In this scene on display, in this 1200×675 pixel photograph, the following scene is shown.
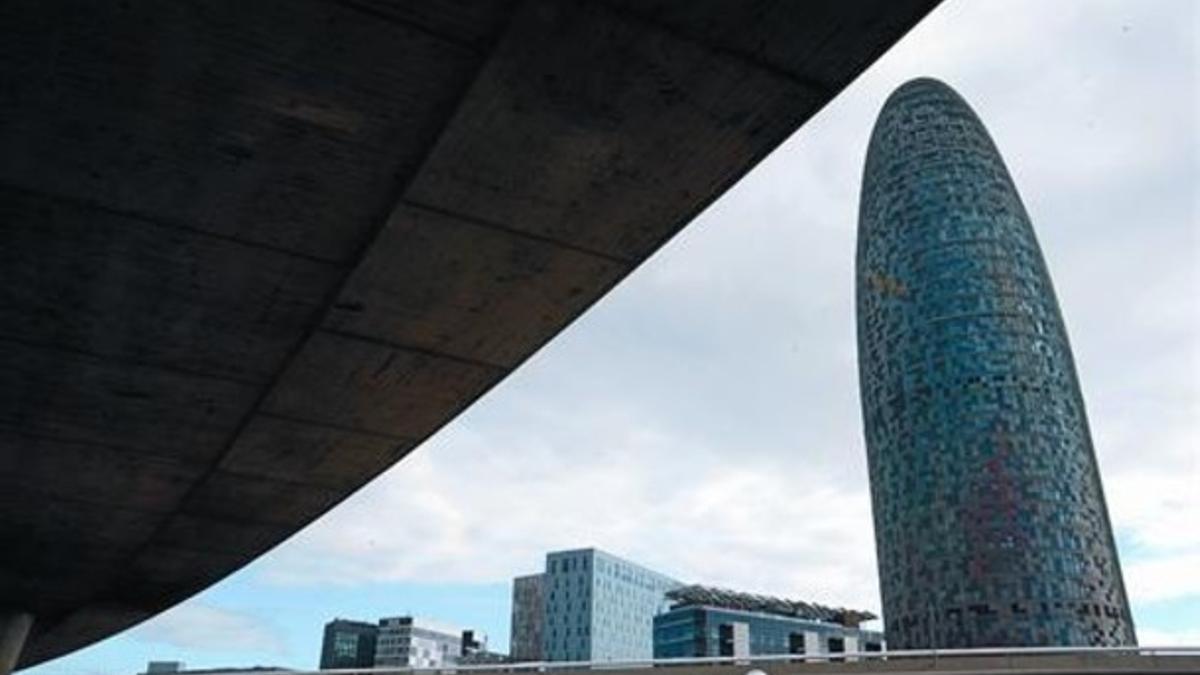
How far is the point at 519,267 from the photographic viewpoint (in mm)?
7281

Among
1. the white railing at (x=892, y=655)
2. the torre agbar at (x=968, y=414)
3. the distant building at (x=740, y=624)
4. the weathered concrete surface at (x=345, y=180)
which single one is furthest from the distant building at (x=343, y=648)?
the weathered concrete surface at (x=345, y=180)

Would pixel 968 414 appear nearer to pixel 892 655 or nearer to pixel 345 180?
pixel 892 655

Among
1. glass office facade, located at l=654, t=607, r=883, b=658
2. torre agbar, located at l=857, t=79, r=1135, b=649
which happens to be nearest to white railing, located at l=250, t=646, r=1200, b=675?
torre agbar, located at l=857, t=79, r=1135, b=649

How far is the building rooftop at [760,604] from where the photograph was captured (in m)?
170

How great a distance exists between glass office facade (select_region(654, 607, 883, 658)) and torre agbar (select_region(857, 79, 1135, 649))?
109ft

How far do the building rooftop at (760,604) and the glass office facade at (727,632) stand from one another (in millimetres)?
1424

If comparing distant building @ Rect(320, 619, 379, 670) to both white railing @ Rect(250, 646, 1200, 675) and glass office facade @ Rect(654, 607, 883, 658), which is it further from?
white railing @ Rect(250, 646, 1200, 675)

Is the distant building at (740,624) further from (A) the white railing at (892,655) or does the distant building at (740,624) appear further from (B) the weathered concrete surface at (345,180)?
(B) the weathered concrete surface at (345,180)

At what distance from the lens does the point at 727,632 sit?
6457 inches

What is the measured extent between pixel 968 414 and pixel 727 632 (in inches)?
2258

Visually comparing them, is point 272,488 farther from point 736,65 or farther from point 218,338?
point 736,65

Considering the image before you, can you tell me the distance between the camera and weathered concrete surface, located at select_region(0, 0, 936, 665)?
5195mm

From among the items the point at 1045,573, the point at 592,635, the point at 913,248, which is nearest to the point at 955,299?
the point at 913,248

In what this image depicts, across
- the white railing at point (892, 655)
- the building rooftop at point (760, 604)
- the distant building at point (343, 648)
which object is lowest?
the white railing at point (892, 655)
